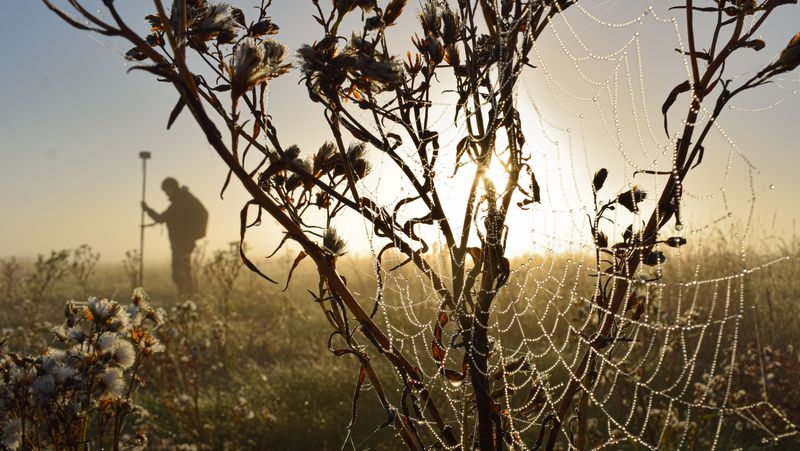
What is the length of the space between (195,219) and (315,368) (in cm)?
919

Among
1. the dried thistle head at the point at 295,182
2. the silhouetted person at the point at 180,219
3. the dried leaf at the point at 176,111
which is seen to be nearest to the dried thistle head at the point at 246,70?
the dried leaf at the point at 176,111

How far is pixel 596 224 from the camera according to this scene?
1310mm

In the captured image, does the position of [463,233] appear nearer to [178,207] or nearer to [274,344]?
[274,344]

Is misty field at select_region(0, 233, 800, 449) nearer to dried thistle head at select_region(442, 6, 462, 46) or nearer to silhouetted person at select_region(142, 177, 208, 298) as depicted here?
dried thistle head at select_region(442, 6, 462, 46)

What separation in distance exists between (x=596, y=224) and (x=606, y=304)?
0.50 ft

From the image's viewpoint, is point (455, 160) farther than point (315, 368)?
No

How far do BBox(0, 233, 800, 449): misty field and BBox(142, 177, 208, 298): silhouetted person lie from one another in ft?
12.6

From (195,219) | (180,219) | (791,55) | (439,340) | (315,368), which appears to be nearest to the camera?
(791,55)

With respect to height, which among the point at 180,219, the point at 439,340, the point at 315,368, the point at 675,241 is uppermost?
the point at 180,219

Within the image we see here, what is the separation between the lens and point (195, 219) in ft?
44.7

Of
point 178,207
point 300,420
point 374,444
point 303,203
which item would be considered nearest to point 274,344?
point 300,420

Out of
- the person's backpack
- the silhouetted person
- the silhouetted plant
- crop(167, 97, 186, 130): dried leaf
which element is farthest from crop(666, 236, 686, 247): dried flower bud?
the person's backpack

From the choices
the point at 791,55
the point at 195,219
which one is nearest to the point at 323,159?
the point at 791,55

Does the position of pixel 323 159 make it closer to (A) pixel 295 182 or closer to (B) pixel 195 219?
(A) pixel 295 182
